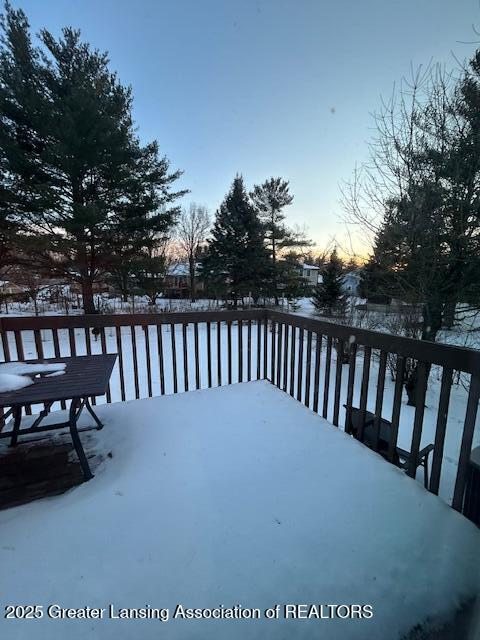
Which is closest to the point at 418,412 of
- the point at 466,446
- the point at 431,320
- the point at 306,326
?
the point at 466,446

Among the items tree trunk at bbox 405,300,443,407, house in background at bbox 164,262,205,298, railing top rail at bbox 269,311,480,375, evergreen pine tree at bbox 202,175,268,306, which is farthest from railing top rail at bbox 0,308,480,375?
house in background at bbox 164,262,205,298

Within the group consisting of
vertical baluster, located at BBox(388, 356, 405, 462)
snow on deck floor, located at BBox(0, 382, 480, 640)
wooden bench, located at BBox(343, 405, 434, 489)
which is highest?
vertical baluster, located at BBox(388, 356, 405, 462)

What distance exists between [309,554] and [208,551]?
0.42 metres

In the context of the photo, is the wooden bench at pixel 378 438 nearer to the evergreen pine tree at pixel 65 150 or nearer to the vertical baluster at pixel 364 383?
the vertical baluster at pixel 364 383

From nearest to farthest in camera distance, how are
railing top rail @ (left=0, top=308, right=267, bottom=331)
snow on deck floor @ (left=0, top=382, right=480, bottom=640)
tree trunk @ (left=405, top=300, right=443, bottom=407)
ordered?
snow on deck floor @ (left=0, top=382, right=480, bottom=640) → railing top rail @ (left=0, top=308, right=267, bottom=331) → tree trunk @ (left=405, top=300, right=443, bottom=407)

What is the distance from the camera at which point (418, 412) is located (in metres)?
1.65

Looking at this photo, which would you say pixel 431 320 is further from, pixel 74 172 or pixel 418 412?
pixel 74 172

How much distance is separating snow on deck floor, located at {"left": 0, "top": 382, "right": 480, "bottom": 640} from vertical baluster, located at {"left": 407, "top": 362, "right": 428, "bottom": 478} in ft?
0.49

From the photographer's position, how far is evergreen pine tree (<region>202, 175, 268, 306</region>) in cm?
1561

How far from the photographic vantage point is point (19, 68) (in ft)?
23.8

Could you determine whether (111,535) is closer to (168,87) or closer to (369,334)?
(369,334)

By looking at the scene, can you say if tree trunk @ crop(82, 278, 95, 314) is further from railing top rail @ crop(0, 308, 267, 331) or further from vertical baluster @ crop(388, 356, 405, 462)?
vertical baluster @ crop(388, 356, 405, 462)

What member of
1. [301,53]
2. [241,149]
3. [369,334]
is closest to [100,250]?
[241,149]

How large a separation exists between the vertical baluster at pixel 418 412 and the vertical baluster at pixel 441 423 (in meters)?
0.08
